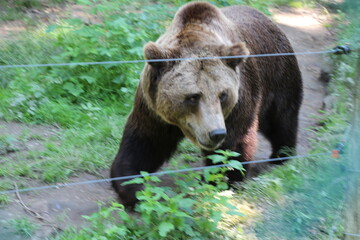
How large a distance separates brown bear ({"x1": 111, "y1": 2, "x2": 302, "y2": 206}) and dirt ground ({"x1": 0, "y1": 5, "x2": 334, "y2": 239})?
0.34m

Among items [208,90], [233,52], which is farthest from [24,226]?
[233,52]

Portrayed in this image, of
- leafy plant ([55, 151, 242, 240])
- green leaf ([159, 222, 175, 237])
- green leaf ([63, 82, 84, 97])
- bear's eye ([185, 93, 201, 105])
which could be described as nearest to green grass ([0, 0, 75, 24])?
green leaf ([63, 82, 84, 97])

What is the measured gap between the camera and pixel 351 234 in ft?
11.6

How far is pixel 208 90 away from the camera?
4.33 meters

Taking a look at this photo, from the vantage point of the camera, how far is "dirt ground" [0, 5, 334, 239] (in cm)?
451

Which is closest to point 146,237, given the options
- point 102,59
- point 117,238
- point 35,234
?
point 117,238

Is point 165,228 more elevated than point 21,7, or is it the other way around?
point 21,7

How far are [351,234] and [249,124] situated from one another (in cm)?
192

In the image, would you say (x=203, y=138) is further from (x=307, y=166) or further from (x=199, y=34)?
(x=307, y=166)

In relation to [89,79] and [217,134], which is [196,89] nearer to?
[217,134]

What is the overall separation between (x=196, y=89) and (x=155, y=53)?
16.6 inches

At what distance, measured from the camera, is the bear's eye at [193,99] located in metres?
4.32

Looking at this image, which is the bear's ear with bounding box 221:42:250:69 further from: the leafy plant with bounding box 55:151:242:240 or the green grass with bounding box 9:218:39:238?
the green grass with bounding box 9:218:39:238

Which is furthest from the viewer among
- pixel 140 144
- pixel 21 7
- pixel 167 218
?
pixel 21 7
